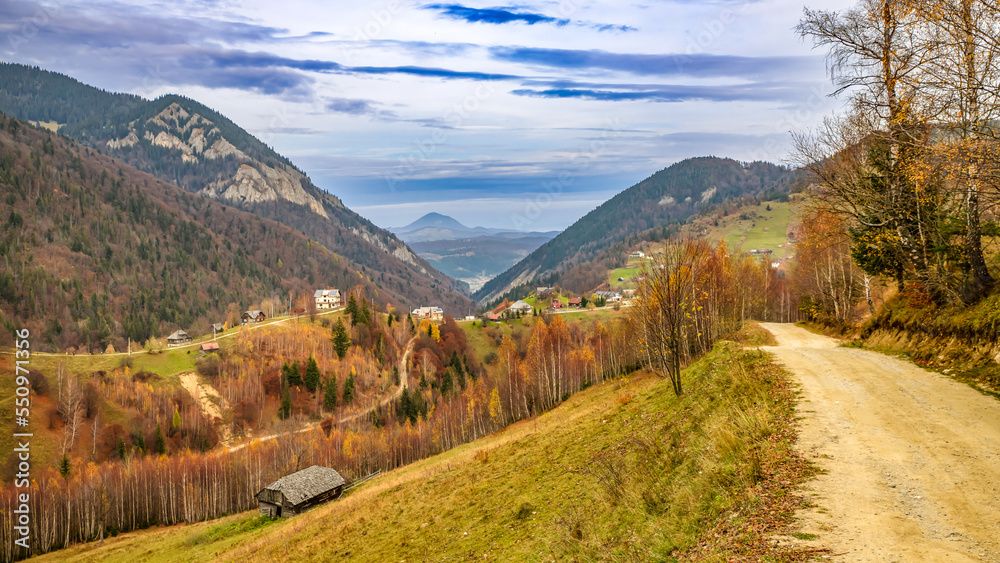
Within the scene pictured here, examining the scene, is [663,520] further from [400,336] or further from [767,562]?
[400,336]

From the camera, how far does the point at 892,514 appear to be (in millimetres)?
7984

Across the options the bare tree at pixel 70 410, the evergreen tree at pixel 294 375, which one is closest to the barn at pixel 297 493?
the bare tree at pixel 70 410

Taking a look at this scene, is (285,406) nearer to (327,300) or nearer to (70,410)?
(70,410)

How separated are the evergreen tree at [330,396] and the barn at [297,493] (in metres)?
59.8

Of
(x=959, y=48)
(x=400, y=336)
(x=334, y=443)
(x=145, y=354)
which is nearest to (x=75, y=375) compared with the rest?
(x=145, y=354)

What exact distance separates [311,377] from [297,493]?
2747 inches

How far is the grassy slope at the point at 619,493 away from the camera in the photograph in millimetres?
9602

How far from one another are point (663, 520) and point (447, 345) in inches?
5351

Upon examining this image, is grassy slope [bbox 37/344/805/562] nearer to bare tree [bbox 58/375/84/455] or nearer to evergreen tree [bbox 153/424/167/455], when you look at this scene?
evergreen tree [bbox 153/424/167/455]

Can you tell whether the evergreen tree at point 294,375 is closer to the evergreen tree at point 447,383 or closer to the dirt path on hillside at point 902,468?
the evergreen tree at point 447,383

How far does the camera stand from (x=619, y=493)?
13.5m

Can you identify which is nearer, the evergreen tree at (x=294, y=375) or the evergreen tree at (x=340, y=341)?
the evergreen tree at (x=294, y=375)

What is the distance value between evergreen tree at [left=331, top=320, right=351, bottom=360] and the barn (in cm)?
7801
